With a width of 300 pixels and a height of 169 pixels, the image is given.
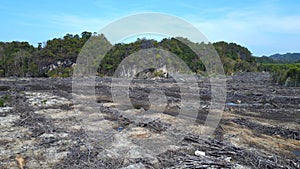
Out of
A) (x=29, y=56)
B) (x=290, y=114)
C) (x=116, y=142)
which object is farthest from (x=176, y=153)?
(x=29, y=56)

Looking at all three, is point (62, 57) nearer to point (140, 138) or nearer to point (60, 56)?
point (60, 56)

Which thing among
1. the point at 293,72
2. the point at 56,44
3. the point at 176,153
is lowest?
the point at 176,153

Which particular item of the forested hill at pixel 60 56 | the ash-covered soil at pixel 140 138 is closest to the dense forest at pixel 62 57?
the forested hill at pixel 60 56

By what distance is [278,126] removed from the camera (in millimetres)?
11883

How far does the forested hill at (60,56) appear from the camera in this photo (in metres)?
49.7

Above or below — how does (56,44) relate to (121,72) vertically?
above

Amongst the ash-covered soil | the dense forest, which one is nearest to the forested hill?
the dense forest

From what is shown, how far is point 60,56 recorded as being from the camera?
2099 inches

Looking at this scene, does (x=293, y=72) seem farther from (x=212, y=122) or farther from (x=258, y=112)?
(x=212, y=122)

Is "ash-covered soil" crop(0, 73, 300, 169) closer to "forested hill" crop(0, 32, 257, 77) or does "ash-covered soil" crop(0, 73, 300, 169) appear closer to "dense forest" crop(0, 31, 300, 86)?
"dense forest" crop(0, 31, 300, 86)

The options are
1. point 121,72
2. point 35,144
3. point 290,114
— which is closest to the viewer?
point 35,144

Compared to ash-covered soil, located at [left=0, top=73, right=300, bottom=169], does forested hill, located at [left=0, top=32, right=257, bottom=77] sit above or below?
above

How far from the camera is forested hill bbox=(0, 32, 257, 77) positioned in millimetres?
49688

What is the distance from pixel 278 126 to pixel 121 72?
3955 centimetres
